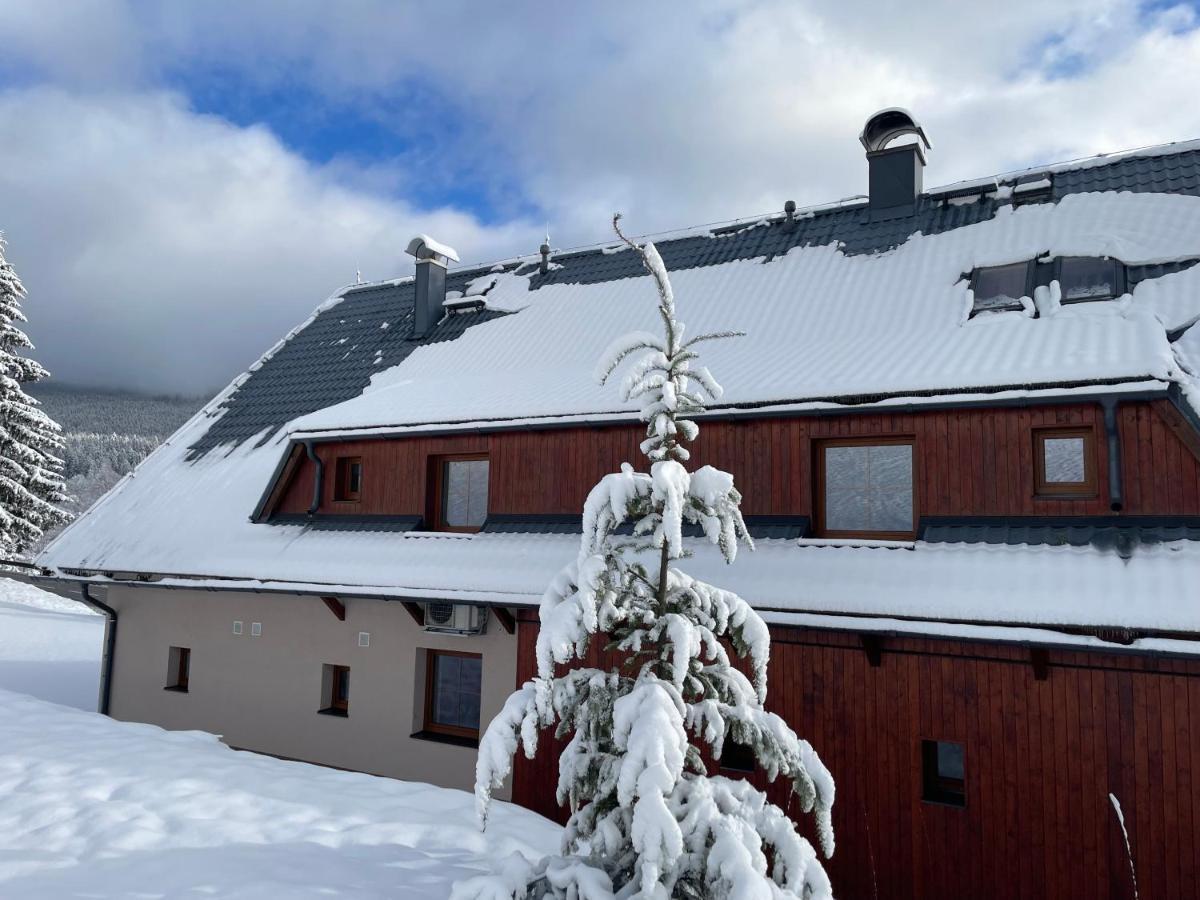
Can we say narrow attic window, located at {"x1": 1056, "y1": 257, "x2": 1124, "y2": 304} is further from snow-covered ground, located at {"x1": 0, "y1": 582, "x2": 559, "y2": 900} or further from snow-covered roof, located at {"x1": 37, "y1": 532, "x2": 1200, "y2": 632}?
snow-covered ground, located at {"x1": 0, "y1": 582, "x2": 559, "y2": 900}

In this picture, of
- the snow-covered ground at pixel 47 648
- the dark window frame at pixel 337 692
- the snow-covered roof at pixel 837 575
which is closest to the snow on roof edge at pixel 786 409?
the snow-covered roof at pixel 837 575

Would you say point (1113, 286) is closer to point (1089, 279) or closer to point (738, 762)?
point (1089, 279)

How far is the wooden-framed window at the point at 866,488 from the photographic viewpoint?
8.20 meters

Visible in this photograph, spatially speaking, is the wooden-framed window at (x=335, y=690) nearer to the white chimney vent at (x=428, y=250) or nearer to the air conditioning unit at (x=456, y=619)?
the air conditioning unit at (x=456, y=619)

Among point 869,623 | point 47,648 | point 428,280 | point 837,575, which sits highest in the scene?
point 428,280

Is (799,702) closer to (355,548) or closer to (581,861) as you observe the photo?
(581,861)

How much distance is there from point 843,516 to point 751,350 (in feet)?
9.06

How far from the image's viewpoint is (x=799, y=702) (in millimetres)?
7805

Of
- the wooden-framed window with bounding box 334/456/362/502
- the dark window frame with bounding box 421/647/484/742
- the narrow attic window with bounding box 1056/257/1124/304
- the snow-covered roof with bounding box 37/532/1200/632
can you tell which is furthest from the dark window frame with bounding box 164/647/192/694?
the narrow attic window with bounding box 1056/257/1124/304

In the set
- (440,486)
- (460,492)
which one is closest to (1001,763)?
(460,492)

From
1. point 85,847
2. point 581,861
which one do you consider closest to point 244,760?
point 85,847

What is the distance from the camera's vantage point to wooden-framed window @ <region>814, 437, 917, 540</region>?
8.20 m

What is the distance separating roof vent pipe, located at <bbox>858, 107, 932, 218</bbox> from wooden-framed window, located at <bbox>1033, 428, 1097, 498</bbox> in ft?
18.7

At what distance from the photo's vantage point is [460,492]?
36.7 ft
